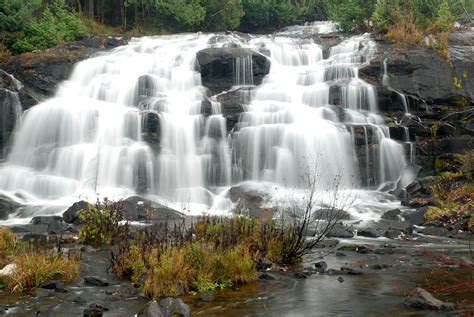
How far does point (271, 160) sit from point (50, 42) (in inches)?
641

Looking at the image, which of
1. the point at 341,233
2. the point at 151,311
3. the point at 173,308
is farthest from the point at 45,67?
the point at 151,311

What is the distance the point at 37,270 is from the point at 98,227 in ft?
12.0

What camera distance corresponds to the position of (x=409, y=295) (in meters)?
8.34

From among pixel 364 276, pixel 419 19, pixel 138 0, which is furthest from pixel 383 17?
pixel 364 276

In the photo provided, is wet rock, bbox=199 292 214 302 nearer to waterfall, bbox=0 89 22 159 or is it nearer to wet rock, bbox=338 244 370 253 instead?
wet rock, bbox=338 244 370 253

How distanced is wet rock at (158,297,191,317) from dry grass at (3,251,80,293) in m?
2.57

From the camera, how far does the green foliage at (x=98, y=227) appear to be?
12438mm

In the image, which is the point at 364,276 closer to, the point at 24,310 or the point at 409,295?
the point at 409,295

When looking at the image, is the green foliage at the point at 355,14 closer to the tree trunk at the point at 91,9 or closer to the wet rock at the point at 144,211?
the tree trunk at the point at 91,9

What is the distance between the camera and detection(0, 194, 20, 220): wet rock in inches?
697

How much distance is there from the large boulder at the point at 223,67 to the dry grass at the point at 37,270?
59.3 ft

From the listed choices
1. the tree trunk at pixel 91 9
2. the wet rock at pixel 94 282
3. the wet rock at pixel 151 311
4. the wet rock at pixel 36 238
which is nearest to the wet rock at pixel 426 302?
the wet rock at pixel 151 311

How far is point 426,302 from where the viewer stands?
7.80m

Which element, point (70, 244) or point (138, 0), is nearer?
point (70, 244)
